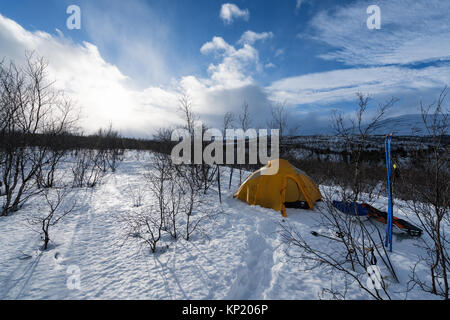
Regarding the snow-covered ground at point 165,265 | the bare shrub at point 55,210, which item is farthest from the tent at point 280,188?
the bare shrub at point 55,210

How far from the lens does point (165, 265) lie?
3.15m

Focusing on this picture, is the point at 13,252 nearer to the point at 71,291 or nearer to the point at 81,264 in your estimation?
the point at 81,264

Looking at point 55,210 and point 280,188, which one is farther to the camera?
point 280,188

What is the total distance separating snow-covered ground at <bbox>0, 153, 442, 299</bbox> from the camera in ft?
8.32

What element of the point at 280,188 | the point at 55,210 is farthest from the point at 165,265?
the point at 55,210

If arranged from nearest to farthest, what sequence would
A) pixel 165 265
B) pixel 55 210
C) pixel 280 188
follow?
pixel 165 265, pixel 55 210, pixel 280 188

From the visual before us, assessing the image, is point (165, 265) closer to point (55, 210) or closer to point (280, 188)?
point (280, 188)

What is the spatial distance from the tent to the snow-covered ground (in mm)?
1281

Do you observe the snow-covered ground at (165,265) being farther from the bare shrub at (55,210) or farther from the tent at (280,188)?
the tent at (280,188)

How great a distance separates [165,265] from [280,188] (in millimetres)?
4384

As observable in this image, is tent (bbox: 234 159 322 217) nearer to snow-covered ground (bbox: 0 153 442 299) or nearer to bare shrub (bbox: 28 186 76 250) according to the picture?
snow-covered ground (bbox: 0 153 442 299)

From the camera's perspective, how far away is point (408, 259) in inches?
129

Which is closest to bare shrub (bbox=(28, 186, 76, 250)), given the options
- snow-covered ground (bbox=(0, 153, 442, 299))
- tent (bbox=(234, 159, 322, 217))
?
snow-covered ground (bbox=(0, 153, 442, 299))
